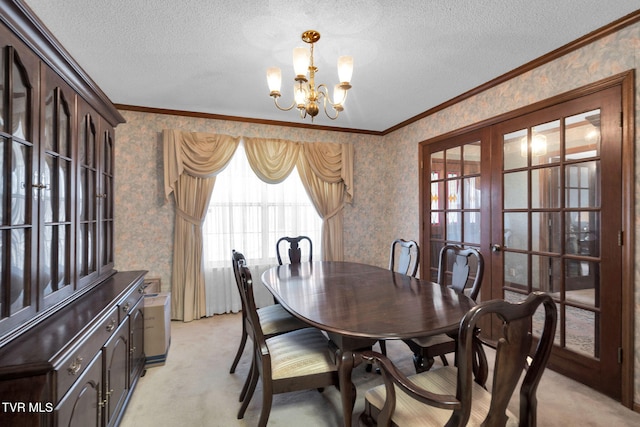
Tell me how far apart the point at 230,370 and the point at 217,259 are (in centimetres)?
163

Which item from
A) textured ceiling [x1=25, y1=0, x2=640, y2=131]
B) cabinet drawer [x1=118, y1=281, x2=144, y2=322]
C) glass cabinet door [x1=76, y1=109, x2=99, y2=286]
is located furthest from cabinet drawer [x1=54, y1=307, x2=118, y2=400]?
textured ceiling [x1=25, y1=0, x2=640, y2=131]

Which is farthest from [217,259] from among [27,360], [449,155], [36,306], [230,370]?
[449,155]

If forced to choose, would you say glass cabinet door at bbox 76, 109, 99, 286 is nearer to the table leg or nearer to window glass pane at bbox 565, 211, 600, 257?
the table leg

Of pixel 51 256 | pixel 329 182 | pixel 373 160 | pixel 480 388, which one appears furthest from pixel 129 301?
pixel 373 160

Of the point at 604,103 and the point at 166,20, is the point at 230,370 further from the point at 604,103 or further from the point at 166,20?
the point at 604,103

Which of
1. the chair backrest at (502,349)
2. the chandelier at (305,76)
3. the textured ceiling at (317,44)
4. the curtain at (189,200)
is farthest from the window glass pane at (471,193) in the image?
the curtain at (189,200)

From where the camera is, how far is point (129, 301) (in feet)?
6.61

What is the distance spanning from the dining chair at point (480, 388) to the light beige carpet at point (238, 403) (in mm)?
738

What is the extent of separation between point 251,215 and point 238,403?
2.31 metres

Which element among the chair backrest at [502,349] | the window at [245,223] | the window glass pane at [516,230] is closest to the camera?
the chair backrest at [502,349]

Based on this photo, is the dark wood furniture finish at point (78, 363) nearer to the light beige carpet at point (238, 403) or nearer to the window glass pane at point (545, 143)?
the light beige carpet at point (238, 403)

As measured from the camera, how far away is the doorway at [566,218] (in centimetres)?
200

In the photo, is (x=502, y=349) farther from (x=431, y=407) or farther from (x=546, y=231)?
(x=546, y=231)

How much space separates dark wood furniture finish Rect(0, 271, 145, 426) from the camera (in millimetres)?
1006
